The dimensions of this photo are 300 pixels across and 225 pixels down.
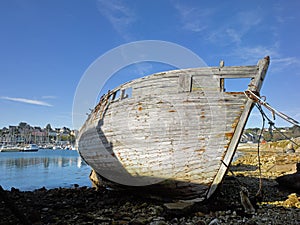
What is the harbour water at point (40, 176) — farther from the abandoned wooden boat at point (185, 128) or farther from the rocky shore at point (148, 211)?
the abandoned wooden boat at point (185, 128)

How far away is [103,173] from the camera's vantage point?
29.9 feet

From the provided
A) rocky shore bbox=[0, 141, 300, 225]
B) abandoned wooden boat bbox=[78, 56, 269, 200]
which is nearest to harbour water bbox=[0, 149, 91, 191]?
rocky shore bbox=[0, 141, 300, 225]

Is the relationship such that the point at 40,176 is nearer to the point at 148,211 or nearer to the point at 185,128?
the point at 148,211

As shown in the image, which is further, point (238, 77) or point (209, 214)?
point (238, 77)

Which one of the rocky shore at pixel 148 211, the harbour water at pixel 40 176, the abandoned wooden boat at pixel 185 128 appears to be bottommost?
the harbour water at pixel 40 176

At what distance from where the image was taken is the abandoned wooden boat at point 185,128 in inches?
243

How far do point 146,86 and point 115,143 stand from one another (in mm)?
1880

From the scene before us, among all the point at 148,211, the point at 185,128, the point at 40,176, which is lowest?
the point at 40,176

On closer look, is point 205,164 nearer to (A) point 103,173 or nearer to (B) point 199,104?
(B) point 199,104

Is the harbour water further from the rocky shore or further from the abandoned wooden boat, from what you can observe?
the abandoned wooden boat

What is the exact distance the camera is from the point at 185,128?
631cm

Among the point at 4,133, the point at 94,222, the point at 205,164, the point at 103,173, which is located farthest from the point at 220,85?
the point at 4,133

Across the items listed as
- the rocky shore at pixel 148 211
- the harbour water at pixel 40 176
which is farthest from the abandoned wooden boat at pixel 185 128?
the harbour water at pixel 40 176

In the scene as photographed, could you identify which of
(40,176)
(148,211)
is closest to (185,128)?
(148,211)
